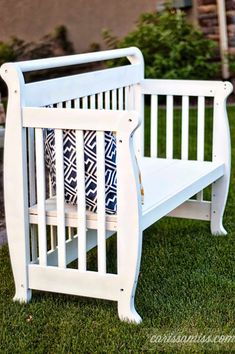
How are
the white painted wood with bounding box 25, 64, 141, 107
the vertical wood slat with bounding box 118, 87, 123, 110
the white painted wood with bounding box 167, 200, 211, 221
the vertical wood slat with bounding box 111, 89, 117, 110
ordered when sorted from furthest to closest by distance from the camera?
the white painted wood with bounding box 167, 200, 211, 221 → the vertical wood slat with bounding box 118, 87, 123, 110 → the vertical wood slat with bounding box 111, 89, 117, 110 → the white painted wood with bounding box 25, 64, 141, 107

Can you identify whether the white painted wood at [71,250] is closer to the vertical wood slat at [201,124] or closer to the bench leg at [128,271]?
the bench leg at [128,271]

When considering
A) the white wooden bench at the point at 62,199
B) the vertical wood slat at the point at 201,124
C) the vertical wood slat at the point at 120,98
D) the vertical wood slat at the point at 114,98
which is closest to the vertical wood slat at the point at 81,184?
the white wooden bench at the point at 62,199

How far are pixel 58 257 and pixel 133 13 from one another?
22.5 feet

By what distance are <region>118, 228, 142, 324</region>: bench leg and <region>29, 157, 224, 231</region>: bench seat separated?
0.35ft

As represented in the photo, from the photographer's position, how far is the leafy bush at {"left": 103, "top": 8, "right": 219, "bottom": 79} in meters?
9.10

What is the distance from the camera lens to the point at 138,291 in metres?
3.89

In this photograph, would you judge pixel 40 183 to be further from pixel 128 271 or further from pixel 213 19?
pixel 213 19

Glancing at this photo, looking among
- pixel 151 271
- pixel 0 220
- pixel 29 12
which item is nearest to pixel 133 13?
pixel 29 12

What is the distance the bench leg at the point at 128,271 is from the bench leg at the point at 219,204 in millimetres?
1394

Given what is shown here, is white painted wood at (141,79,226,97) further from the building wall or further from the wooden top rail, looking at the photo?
the building wall

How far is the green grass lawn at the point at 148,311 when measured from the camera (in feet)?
10.9

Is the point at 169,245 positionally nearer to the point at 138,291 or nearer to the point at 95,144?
the point at 138,291

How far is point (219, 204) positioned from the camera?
4.84m

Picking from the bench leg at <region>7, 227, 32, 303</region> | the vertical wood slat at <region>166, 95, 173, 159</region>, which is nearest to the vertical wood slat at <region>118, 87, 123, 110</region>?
the vertical wood slat at <region>166, 95, 173, 159</region>
